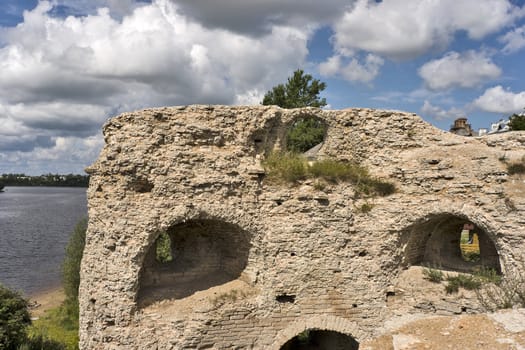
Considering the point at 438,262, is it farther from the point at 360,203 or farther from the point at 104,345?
the point at 104,345

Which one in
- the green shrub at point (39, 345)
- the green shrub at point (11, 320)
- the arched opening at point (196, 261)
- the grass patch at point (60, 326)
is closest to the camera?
the arched opening at point (196, 261)

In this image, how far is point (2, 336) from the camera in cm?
992

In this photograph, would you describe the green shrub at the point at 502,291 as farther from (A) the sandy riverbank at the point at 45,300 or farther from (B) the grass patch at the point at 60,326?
(A) the sandy riverbank at the point at 45,300

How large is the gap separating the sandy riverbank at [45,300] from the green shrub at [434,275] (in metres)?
18.5

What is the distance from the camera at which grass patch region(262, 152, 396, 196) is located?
352 inches

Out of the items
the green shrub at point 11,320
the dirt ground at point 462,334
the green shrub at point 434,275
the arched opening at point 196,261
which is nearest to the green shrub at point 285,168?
the arched opening at point 196,261

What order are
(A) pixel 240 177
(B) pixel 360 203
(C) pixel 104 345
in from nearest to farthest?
(C) pixel 104 345
(A) pixel 240 177
(B) pixel 360 203

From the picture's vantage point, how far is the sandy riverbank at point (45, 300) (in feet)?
67.0

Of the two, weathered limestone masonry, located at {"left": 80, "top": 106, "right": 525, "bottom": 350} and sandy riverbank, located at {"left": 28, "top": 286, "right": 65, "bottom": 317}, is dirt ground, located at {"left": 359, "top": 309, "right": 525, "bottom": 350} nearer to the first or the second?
weathered limestone masonry, located at {"left": 80, "top": 106, "right": 525, "bottom": 350}

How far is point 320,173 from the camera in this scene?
30.0 ft

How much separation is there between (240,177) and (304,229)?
1.79 m

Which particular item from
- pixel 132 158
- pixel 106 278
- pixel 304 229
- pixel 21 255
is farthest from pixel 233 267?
pixel 21 255

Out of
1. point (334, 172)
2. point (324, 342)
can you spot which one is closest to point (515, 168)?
point (334, 172)

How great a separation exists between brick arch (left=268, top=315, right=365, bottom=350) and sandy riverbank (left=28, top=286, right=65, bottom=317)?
1611 cm
